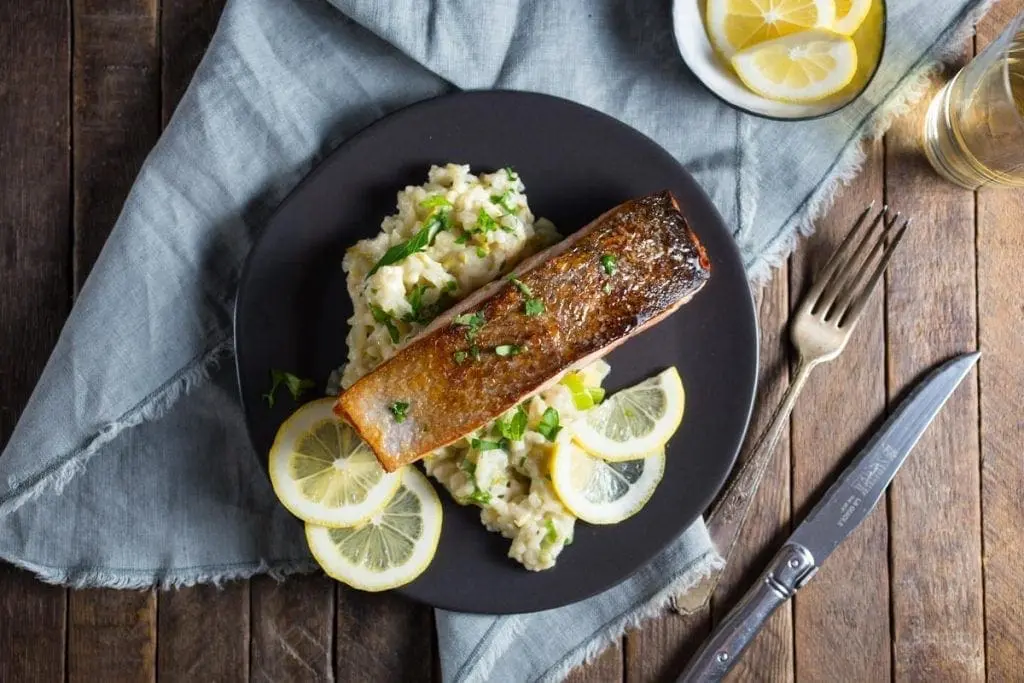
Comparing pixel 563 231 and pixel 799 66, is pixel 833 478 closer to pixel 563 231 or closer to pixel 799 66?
pixel 563 231

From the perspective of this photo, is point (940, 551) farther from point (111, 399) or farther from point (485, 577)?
point (111, 399)

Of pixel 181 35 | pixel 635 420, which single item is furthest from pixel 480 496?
pixel 181 35

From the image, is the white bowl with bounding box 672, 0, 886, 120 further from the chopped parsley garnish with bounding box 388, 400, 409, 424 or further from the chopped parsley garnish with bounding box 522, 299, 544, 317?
the chopped parsley garnish with bounding box 388, 400, 409, 424

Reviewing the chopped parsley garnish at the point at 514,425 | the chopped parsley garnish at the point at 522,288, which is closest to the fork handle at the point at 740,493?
the chopped parsley garnish at the point at 514,425

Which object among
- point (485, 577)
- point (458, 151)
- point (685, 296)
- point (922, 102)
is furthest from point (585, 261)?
point (922, 102)

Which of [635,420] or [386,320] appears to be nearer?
[386,320]

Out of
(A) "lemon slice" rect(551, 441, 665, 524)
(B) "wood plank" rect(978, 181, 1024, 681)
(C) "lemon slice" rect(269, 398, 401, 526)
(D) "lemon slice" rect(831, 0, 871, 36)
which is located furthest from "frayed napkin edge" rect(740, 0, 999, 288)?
(C) "lemon slice" rect(269, 398, 401, 526)

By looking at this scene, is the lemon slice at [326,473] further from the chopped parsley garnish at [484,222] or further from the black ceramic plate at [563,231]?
the chopped parsley garnish at [484,222]
